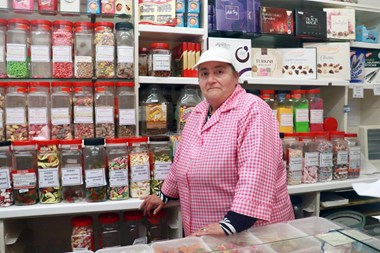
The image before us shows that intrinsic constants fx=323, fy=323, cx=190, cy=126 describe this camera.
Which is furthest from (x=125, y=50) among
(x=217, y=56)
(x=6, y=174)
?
(x=6, y=174)

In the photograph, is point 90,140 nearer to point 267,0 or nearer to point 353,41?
point 267,0

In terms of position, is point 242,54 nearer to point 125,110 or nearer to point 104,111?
point 125,110

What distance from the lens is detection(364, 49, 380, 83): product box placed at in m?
2.49

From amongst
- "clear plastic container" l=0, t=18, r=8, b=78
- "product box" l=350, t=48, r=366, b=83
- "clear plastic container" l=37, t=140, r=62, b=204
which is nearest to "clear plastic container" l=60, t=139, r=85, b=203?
"clear plastic container" l=37, t=140, r=62, b=204

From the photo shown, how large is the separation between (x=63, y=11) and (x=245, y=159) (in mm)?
1241

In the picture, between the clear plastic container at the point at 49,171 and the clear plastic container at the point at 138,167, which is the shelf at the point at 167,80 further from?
the clear plastic container at the point at 49,171

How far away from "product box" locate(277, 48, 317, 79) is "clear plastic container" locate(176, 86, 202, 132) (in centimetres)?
67

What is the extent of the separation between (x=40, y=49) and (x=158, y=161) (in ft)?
2.64

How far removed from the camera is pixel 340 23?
2305mm

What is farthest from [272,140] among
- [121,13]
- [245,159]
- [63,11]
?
[63,11]

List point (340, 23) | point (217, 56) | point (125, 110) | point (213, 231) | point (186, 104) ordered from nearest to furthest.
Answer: point (213, 231)
point (217, 56)
point (125, 110)
point (186, 104)
point (340, 23)

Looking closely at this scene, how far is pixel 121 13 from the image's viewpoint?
5.81ft

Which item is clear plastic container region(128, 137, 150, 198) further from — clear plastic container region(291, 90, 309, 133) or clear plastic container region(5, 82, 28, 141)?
clear plastic container region(291, 90, 309, 133)

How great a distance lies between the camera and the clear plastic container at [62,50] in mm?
1614
